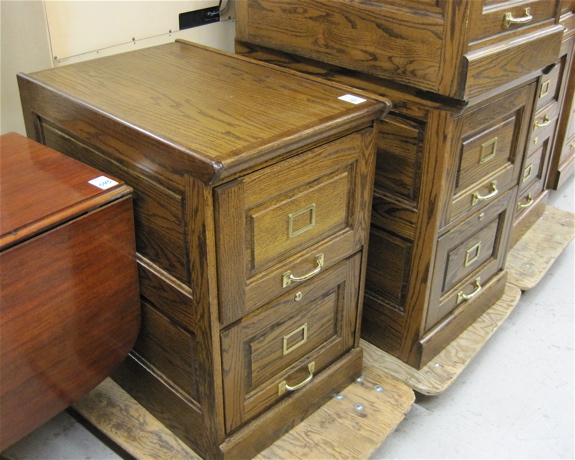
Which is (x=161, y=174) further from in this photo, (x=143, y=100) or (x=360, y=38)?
(x=360, y=38)

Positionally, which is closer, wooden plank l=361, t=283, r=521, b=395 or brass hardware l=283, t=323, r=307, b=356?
brass hardware l=283, t=323, r=307, b=356

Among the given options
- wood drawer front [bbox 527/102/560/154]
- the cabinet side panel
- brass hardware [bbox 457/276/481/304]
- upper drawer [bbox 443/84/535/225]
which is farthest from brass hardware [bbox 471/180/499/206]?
the cabinet side panel

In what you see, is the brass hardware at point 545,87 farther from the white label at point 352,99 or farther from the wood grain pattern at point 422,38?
the white label at point 352,99

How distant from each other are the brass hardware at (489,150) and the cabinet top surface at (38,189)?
92cm

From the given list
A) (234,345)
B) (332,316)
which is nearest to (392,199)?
(332,316)

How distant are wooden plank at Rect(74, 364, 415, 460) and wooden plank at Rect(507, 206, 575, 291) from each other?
78cm

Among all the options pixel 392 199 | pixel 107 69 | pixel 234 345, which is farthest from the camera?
pixel 392 199

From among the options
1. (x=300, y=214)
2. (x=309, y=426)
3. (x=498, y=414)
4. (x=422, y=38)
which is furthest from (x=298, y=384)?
(x=422, y=38)

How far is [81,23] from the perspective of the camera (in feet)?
5.23

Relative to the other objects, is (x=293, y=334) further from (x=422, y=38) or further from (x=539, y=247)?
(x=539, y=247)

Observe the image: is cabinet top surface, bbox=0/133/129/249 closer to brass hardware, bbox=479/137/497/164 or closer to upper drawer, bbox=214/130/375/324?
upper drawer, bbox=214/130/375/324

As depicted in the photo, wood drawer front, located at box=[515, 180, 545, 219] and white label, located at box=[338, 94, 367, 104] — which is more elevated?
white label, located at box=[338, 94, 367, 104]

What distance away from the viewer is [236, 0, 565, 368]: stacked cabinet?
55.4 inches

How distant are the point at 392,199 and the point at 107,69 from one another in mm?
766
